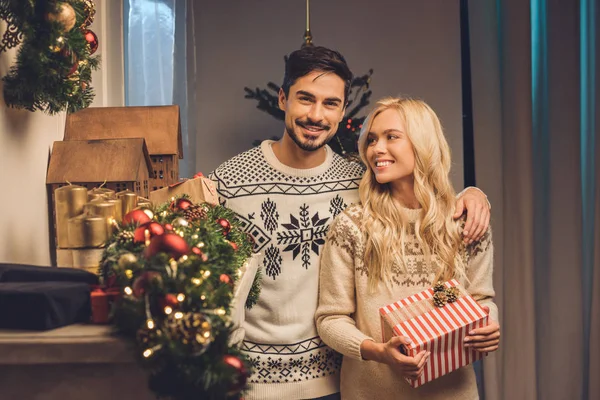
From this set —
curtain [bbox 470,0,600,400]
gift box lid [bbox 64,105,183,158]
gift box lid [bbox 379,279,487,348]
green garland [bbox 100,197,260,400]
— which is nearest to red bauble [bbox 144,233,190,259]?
green garland [bbox 100,197,260,400]

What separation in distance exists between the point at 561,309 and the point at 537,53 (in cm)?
150

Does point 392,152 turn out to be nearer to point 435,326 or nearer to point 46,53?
point 435,326

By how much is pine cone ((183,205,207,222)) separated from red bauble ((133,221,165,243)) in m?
0.30

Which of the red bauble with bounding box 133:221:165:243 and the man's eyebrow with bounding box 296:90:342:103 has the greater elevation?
the man's eyebrow with bounding box 296:90:342:103

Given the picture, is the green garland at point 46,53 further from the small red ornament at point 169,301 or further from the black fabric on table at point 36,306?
the small red ornament at point 169,301

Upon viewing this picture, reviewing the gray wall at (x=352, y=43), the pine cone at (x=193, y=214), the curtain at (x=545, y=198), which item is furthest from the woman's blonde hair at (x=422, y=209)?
the gray wall at (x=352, y=43)

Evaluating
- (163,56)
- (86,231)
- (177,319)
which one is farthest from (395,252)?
(163,56)

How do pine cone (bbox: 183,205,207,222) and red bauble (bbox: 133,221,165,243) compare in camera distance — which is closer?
red bauble (bbox: 133,221,165,243)

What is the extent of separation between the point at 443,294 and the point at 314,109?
2.27 feet

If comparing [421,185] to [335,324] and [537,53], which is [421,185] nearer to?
[335,324]

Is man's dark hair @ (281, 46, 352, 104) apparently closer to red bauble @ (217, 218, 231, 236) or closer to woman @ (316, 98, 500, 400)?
woman @ (316, 98, 500, 400)

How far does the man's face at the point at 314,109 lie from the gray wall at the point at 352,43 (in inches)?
89.6

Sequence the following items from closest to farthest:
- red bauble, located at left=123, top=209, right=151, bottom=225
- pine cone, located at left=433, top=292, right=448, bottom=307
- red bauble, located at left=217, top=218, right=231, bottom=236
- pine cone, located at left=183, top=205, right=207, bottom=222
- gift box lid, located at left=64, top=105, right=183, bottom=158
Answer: red bauble, located at left=123, top=209, right=151, bottom=225 → pine cone, located at left=183, top=205, right=207, bottom=222 → red bauble, located at left=217, top=218, right=231, bottom=236 → pine cone, located at left=433, top=292, right=448, bottom=307 → gift box lid, located at left=64, top=105, right=183, bottom=158

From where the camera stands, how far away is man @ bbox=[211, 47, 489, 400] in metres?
1.97
